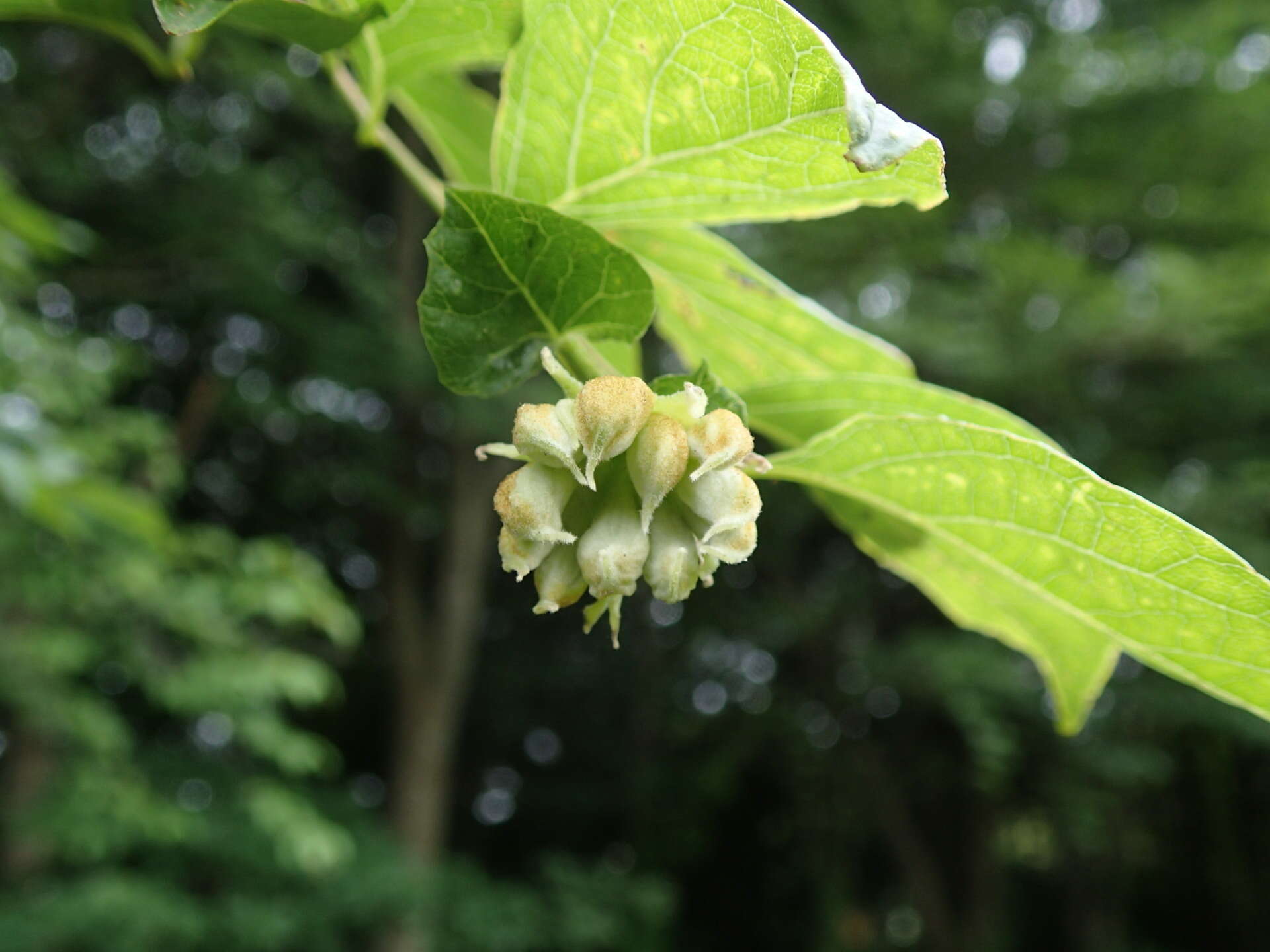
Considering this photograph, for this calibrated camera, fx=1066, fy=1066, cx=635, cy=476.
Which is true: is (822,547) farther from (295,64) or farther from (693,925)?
(295,64)

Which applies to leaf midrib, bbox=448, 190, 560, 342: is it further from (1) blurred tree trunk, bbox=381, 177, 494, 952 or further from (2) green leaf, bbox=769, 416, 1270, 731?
(1) blurred tree trunk, bbox=381, 177, 494, 952

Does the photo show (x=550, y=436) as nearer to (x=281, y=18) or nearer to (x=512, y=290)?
(x=512, y=290)

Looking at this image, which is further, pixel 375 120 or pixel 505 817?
pixel 505 817

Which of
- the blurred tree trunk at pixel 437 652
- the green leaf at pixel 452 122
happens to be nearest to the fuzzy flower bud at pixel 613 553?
the green leaf at pixel 452 122

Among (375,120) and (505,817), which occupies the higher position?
(375,120)

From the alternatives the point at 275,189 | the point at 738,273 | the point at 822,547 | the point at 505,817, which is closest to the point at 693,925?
the point at 505,817

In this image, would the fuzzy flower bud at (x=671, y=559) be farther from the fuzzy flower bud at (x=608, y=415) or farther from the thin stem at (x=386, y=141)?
the thin stem at (x=386, y=141)
